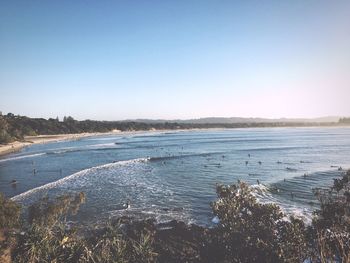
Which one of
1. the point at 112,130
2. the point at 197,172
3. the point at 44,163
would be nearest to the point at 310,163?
the point at 197,172

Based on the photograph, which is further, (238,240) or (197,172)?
(197,172)

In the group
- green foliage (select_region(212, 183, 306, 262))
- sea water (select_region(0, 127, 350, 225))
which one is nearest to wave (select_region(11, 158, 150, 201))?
sea water (select_region(0, 127, 350, 225))

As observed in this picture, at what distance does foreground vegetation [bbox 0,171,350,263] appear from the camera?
11766mm

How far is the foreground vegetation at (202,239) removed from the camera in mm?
11766

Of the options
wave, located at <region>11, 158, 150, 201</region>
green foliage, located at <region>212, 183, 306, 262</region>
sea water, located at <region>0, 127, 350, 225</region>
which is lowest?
sea water, located at <region>0, 127, 350, 225</region>

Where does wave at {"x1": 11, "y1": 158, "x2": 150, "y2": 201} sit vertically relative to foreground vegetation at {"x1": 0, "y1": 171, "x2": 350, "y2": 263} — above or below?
below

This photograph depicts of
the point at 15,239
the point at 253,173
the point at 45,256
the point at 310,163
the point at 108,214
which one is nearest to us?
the point at 45,256

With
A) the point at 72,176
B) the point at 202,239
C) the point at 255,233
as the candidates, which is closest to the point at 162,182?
the point at 72,176

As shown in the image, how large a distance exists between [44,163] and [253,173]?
33.1 metres

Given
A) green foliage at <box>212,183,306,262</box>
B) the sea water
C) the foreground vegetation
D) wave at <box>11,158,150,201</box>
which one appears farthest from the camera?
wave at <box>11,158,150,201</box>

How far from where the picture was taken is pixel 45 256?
452 inches

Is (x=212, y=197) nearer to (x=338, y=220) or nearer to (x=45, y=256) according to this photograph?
(x=338, y=220)

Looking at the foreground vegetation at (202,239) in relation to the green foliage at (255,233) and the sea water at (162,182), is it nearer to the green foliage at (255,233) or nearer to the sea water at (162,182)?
the green foliage at (255,233)

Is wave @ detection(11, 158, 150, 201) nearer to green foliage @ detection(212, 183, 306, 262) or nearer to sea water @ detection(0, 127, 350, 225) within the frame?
sea water @ detection(0, 127, 350, 225)
